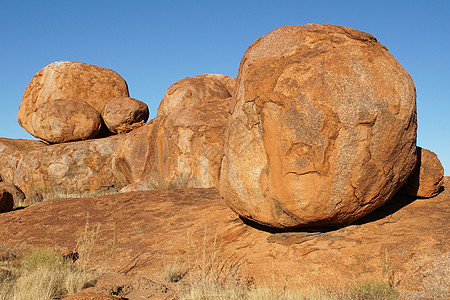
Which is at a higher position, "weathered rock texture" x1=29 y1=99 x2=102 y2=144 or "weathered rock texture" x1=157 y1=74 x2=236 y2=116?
"weathered rock texture" x1=157 y1=74 x2=236 y2=116

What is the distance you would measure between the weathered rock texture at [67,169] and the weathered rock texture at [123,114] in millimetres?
722

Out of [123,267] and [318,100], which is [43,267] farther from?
[318,100]

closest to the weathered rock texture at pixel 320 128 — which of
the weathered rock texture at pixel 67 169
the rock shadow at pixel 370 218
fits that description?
the rock shadow at pixel 370 218

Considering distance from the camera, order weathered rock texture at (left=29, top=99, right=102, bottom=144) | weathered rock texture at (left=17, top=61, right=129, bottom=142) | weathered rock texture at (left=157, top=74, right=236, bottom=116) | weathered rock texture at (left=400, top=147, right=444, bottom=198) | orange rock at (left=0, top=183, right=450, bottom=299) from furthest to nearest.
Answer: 1. weathered rock texture at (left=17, top=61, right=129, bottom=142)
2. weathered rock texture at (left=29, top=99, right=102, bottom=144)
3. weathered rock texture at (left=157, top=74, right=236, bottom=116)
4. weathered rock texture at (left=400, top=147, right=444, bottom=198)
5. orange rock at (left=0, top=183, right=450, bottom=299)

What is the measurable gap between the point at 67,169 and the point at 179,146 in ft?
14.9

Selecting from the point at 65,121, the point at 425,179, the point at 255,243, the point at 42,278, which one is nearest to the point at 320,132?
the point at 255,243

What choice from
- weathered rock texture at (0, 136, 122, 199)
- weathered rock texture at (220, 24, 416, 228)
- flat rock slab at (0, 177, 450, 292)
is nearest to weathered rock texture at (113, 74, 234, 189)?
weathered rock texture at (0, 136, 122, 199)

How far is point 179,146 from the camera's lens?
9.80m

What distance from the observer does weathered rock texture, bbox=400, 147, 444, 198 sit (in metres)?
5.98

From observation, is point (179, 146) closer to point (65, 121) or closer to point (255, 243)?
point (255, 243)

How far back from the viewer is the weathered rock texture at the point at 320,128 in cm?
466

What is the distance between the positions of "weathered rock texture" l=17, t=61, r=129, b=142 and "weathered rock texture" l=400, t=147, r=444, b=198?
10.9 meters

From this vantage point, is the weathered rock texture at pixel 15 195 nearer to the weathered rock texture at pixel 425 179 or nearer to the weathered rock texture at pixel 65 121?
the weathered rock texture at pixel 65 121

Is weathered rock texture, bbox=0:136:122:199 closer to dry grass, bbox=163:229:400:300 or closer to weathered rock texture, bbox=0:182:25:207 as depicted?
weathered rock texture, bbox=0:182:25:207
